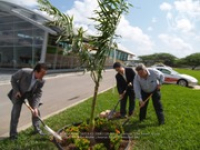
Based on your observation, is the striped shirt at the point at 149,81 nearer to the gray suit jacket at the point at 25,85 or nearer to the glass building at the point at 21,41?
the gray suit jacket at the point at 25,85

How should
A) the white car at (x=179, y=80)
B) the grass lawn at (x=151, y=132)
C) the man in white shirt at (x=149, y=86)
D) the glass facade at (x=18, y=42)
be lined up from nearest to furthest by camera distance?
the grass lawn at (x=151, y=132) → the man in white shirt at (x=149, y=86) → the white car at (x=179, y=80) → the glass facade at (x=18, y=42)

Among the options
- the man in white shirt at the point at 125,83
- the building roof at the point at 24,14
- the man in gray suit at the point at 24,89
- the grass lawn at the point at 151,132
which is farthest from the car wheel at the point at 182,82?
the man in gray suit at the point at 24,89

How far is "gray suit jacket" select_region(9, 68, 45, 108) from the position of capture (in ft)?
17.4

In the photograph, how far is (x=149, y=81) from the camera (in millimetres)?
6496

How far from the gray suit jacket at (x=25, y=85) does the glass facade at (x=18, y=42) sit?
20960 millimetres

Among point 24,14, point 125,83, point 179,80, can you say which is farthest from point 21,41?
point 125,83

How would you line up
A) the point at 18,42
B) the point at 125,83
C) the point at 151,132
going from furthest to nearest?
the point at 18,42 → the point at 125,83 → the point at 151,132

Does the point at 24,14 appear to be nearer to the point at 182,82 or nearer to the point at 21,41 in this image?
the point at 21,41

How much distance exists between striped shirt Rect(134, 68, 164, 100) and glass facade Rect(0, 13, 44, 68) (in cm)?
2066

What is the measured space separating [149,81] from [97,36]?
8.26ft

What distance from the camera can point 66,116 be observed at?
744cm

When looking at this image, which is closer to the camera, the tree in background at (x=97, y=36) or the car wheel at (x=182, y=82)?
the tree in background at (x=97, y=36)

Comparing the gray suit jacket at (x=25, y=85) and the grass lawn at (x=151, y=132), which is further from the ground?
the gray suit jacket at (x=25, y=85)

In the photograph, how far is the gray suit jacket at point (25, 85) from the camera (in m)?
5.29
